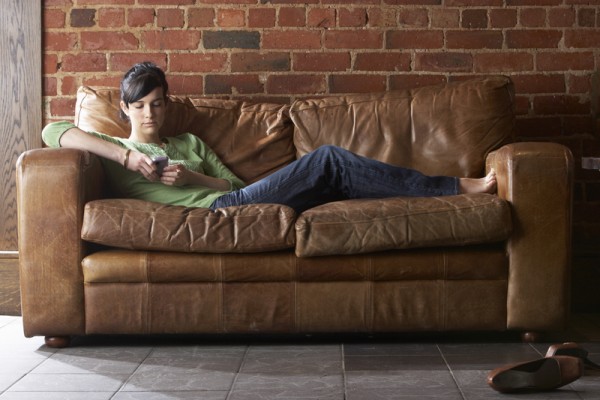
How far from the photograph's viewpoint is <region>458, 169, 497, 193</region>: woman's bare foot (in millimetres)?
2938

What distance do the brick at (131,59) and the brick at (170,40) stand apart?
4 centimetres

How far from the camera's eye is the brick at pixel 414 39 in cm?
382

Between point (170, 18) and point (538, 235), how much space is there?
1.98 m

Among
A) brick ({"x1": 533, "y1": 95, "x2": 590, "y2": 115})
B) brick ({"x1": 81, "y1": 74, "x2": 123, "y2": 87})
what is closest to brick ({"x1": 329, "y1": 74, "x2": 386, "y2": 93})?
brick ({"x1": 533, "y1": 95, "x2": 590, "y2": 115})

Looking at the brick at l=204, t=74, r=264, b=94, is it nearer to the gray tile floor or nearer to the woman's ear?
the woman's ear

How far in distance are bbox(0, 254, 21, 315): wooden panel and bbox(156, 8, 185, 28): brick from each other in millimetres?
1252

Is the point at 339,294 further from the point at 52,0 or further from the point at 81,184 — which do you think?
the point at 52,0

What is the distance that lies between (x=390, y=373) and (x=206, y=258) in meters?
0.72

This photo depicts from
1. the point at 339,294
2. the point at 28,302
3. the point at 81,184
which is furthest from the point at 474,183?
the point at 28,302

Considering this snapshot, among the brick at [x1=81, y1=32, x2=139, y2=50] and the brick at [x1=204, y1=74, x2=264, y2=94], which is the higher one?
the brick at [x1=81, y1=32, x2=139, y2=50]

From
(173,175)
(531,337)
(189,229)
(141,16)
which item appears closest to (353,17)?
(141,16)

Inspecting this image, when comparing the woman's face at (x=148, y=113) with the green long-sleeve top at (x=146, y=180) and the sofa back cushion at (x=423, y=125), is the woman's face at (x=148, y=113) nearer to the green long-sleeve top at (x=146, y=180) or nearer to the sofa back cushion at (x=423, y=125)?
the green long-sleeve top at (x=146, y=180)

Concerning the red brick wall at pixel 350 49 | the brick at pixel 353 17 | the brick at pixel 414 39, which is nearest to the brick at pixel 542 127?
the red brick wall at pixel 350 49

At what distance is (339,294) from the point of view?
9.17ft
